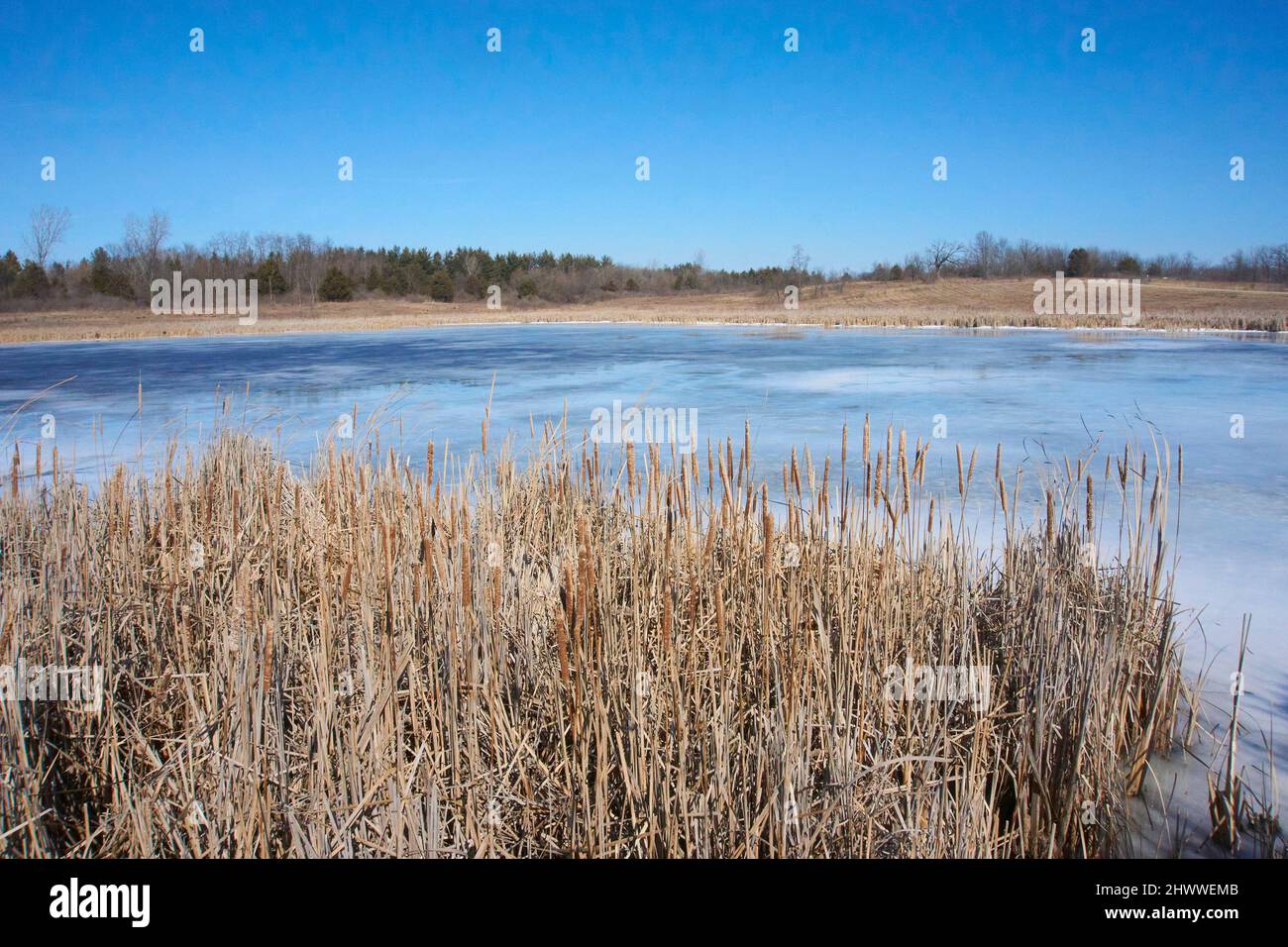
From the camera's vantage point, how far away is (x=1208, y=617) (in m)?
3.29

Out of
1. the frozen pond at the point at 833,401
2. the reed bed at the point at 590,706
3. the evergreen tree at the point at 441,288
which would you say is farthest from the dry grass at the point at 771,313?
the reed bed at the point at 590,706

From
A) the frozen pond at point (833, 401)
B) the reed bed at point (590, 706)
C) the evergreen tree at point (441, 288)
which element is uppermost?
the evergreen tree at point (441, 288)

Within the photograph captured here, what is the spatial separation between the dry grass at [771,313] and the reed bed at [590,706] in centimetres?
2396

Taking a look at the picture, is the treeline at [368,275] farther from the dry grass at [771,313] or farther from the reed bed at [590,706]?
the reed bed at [590,706]

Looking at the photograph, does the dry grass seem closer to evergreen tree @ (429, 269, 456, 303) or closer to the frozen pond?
evergreen tree @ (429, 269, 456, 303)

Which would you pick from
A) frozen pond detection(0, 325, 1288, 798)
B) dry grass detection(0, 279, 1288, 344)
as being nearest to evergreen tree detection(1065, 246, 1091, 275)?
dry grass detection(0, 279, 1288, 344)

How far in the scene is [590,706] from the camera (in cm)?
208

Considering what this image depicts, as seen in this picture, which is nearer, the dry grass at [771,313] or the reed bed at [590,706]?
the reed bed at [590,706]

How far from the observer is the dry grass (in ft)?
86.8

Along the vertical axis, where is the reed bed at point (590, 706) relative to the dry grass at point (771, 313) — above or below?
below

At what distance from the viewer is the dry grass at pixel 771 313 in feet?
86.8

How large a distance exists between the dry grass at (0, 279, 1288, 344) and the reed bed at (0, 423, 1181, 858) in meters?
24.0
